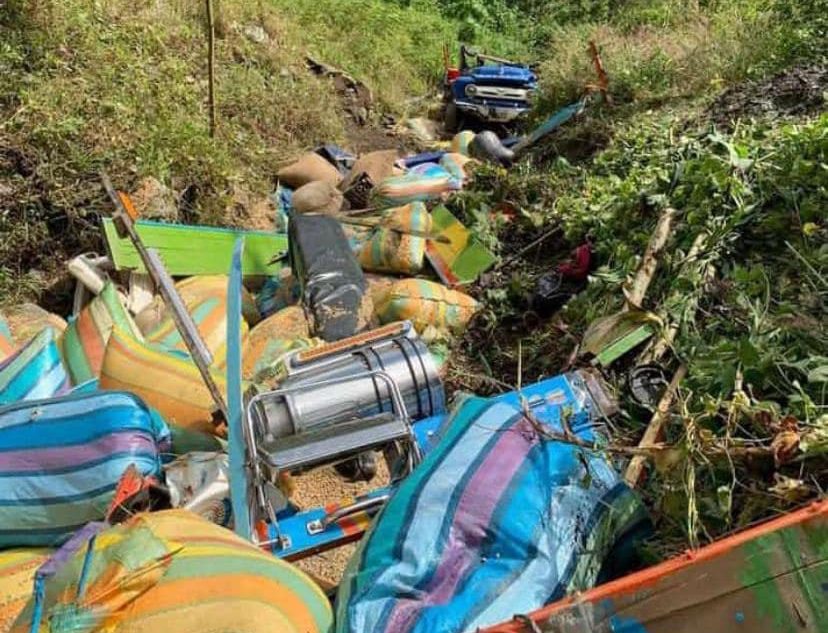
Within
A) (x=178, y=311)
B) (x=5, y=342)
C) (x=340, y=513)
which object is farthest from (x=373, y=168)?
(x=340, y=513)

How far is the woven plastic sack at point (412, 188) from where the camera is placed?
19.9ft

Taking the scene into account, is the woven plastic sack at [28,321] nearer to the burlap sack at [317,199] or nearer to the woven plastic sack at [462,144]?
the burlap sack at [317,199]

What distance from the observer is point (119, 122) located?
5.97 meters

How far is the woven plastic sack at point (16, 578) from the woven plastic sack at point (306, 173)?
4.60m

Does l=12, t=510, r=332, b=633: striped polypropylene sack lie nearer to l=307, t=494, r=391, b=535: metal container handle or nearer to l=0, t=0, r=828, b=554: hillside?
l=307, t=494, r=391, b=535: metal container handle

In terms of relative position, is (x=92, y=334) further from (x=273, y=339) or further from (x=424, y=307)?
(x=424, y=307)

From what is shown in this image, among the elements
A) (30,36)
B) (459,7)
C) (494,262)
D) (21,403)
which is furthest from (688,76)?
(459,7)

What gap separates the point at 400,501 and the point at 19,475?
53.1 inches

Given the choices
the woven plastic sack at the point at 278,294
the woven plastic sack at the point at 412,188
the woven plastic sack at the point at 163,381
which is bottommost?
the woven plastic sack at the point at 278,294

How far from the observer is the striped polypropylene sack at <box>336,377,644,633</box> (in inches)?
70.8

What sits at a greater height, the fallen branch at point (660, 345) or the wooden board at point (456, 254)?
the fallen branch at point (660, 345)

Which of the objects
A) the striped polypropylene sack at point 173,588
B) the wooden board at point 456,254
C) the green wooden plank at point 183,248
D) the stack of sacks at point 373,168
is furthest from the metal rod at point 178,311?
the stack of sacks at point 373,168

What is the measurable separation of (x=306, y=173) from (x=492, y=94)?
292 cm

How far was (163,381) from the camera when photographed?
11.5 ft
